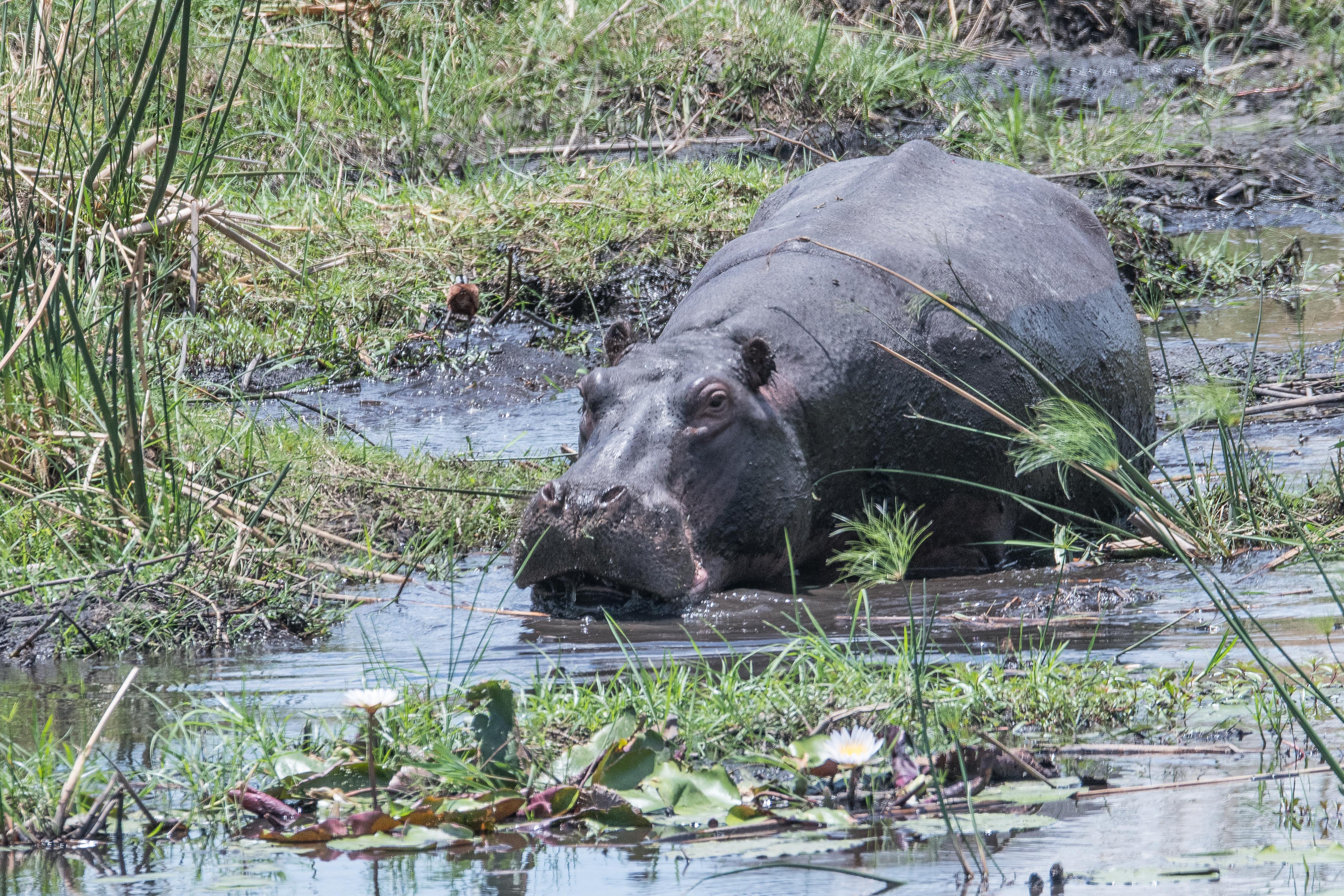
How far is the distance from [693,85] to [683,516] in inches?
270

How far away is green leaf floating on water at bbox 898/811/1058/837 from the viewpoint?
270cm

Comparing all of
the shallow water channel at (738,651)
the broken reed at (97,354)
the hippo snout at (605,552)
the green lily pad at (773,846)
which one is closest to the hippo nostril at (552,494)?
the hippo snout at (605,552)

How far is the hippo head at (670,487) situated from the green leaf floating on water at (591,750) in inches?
58.5

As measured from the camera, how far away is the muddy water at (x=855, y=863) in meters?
2.45

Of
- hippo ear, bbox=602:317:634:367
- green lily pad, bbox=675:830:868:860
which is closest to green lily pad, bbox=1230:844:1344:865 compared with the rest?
green lily pad, bbox=675:830:868:860

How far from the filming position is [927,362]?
5.82 m

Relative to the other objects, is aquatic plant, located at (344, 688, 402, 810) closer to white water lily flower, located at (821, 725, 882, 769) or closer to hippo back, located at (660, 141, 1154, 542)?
white water lily flower, located at (821, 725, 882, 769)

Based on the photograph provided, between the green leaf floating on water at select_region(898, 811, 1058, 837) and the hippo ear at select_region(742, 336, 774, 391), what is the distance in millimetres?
2836

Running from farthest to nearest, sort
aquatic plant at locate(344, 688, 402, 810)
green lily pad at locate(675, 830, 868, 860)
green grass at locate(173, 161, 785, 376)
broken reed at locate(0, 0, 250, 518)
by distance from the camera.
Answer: green grass at locate(173, 161, 785, 376), broken reed at locate(0, 0, 250, 518), aquatic plant at locate(344, 688, 402, 810), green lily pad at locate(675, 830, 868, 860)

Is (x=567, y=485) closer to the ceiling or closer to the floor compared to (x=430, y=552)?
closer to the ceiling

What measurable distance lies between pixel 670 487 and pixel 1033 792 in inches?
96.8

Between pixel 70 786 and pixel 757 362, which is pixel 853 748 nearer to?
pixel 70 786

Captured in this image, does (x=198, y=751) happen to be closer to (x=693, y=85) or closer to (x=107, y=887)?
(x=107, y=887)

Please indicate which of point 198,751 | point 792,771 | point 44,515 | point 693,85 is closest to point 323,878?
point 198,751
